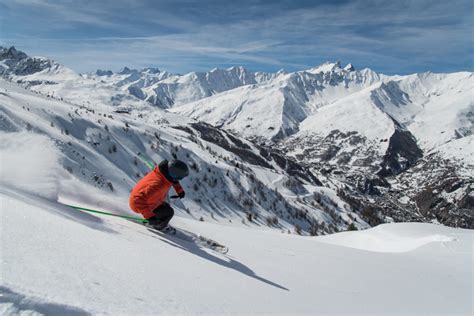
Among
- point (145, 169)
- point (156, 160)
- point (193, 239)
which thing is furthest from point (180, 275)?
point (156, 160)

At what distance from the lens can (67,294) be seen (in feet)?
10.6

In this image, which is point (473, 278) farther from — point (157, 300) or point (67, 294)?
point (67, 294)

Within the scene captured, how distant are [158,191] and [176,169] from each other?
0.73 m

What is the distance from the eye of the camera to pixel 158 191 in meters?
7.77

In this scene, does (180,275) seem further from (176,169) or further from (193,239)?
(193,239)

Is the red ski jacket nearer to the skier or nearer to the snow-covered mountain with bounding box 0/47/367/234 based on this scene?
the skier

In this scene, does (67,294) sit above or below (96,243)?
above

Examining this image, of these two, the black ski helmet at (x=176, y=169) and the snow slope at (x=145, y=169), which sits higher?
the black ski helmet at (x=176, y=169)

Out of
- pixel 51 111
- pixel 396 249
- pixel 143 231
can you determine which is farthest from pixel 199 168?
pixel 143 231

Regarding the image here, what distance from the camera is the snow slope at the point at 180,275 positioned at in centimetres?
345

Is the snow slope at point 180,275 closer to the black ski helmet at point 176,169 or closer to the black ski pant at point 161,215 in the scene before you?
the black ski pant at point 161,215

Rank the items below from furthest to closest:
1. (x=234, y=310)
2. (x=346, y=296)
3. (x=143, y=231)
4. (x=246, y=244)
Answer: (x=246, y=244) < (x=143, y=231) < (x=346, y=296) < (x=234, y=310)

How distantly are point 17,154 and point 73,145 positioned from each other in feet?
148

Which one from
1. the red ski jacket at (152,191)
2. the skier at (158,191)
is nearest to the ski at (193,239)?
the skier at (158,191)
